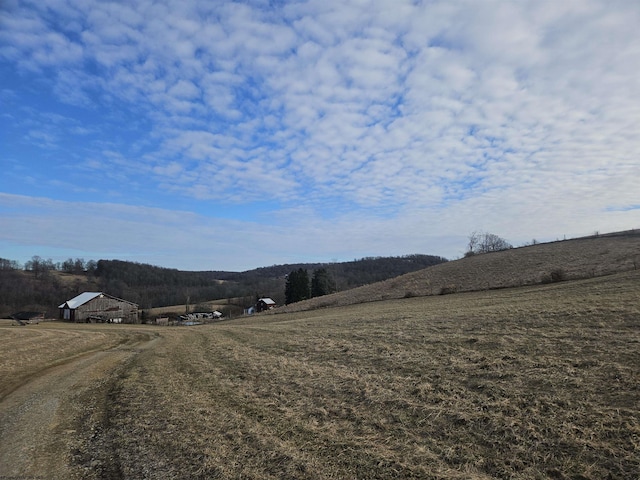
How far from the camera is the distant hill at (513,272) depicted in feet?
116

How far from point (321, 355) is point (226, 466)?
7.87m

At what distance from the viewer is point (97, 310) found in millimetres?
74375

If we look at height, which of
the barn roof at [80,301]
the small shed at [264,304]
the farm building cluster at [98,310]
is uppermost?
the barn roof at [80,301]

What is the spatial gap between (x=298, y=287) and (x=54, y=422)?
252ft

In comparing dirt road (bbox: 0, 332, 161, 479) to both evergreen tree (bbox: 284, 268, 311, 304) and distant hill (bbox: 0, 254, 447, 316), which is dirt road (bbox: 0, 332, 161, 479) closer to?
evergreen tree (bbox: 284, 268, 311, 304)

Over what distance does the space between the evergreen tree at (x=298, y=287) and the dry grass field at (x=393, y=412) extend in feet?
233

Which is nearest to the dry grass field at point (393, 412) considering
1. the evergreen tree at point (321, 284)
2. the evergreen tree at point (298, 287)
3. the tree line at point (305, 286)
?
the evergreen tree at point (298, 287)

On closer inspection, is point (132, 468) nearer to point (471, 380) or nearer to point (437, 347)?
point (471, 380)

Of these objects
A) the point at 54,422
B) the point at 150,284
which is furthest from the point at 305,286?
the point at 150,284

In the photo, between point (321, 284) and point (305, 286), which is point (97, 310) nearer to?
point (305, 286)

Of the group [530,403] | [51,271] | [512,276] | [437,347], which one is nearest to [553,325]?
[437,347]

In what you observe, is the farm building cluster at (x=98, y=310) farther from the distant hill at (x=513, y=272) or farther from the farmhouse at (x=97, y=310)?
the distant hill at (x=513, y=272)

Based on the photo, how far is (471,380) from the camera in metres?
8.54

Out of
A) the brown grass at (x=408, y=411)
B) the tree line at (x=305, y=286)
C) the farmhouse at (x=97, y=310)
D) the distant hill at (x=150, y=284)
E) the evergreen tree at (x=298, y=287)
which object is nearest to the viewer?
the brown grass at (x=408, y=411)
